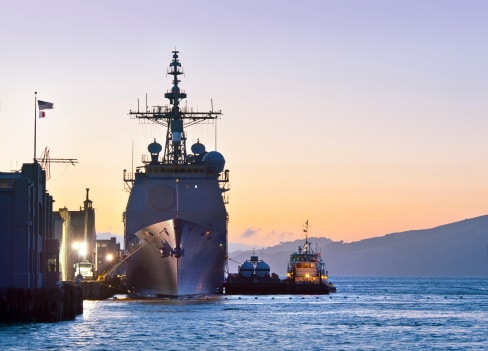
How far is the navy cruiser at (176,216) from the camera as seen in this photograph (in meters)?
86.2

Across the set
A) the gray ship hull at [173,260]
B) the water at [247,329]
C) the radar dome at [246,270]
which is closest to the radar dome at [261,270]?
the radar dome at [246,270]

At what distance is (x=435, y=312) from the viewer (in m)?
86.5

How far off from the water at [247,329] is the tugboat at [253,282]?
83.7 ft

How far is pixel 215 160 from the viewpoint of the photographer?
10212 centimetres

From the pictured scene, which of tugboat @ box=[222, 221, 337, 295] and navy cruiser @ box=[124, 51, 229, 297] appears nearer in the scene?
navy cruiser @ box=[124, 51, 229, 297]

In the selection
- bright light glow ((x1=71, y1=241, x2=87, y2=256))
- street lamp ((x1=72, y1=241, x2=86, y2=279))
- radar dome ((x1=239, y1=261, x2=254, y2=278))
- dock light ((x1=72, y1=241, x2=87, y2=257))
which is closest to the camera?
bright light glow ((x1=71, y1=241, x2=87, y2=256))

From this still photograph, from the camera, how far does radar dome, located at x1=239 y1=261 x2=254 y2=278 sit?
122 meters

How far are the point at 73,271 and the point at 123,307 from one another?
97.3ft

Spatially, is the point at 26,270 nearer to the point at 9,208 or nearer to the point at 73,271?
the point at 9,208

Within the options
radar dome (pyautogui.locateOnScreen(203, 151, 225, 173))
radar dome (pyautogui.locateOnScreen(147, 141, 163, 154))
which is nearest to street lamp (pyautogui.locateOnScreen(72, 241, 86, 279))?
radar dome (pyautogui.locateOnScreen(147, 141, 163, 154))

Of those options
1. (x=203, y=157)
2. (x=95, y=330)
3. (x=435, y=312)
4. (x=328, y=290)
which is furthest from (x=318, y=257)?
(x=95, y=330)

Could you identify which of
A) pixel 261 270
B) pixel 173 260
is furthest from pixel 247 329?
pixel 261 270

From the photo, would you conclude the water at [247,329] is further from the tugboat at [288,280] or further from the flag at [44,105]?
the tugboat at [288,280]

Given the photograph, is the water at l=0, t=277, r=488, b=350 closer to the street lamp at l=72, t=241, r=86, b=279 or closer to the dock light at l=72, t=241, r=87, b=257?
the street lamp at l=72, t=241, r=86, b=279
